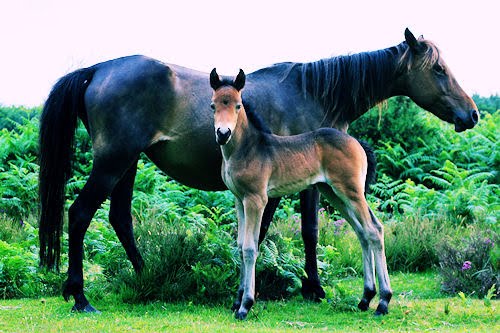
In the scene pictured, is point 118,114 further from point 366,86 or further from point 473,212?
point 473,212

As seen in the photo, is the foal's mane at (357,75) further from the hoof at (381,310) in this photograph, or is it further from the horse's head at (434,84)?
the hoof at (381,310)

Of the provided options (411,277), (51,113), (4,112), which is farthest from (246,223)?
(4,112)

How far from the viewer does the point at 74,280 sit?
700 centimetres

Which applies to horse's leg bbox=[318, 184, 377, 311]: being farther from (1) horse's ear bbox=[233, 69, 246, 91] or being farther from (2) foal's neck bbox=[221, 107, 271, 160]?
(1) horse's ear bbox=[233, 69, 246, 91]

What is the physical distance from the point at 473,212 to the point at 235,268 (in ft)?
17.7

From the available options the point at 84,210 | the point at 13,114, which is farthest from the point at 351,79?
the point at 13,114

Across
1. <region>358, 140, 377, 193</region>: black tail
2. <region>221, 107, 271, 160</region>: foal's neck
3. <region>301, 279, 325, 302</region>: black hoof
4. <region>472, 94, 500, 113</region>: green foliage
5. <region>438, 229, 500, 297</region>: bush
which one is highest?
<region>472, 94, 500, 113</region>: green foliage

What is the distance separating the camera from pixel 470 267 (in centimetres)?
822

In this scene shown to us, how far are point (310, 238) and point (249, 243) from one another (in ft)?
4.91

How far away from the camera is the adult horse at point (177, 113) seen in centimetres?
704

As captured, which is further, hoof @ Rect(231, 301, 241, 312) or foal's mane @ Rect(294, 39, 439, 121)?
foal's mane @ Rect(294, 39, 439, 121)

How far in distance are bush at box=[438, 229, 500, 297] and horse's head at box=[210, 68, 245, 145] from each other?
3.70 meters

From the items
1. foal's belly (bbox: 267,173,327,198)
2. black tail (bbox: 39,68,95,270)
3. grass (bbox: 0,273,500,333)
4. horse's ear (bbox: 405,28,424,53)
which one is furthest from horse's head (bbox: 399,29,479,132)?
black tail (bbox: 39,68,95,270)

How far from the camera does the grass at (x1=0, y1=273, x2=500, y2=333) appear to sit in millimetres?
6168
